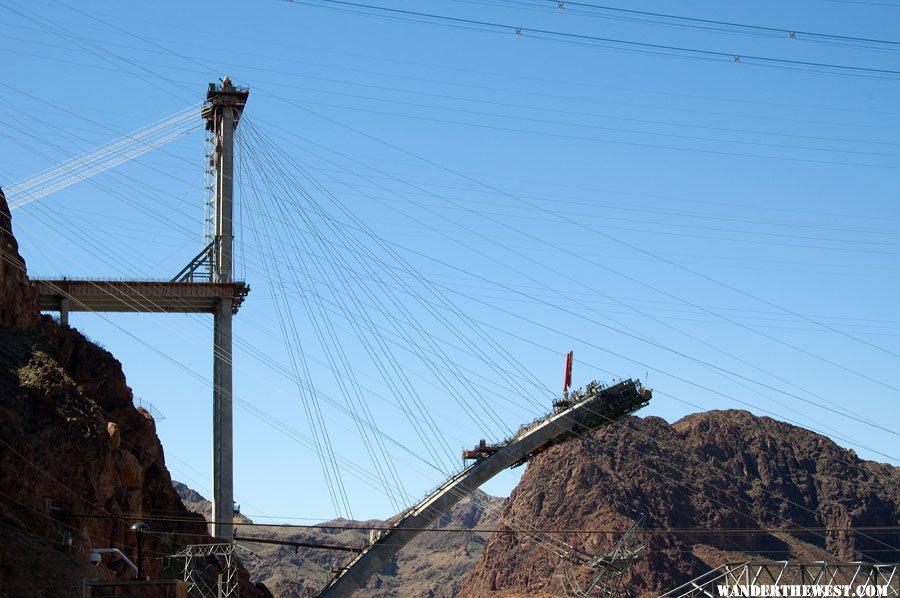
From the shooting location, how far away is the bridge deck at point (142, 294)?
241 feet

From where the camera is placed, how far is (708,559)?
641 ft

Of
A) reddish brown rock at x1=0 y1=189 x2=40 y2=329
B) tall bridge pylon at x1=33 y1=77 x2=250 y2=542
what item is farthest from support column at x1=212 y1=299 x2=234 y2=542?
reddish brown rock at x1=0 y1=189 x2=40 y2=329

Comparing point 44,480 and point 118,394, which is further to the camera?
point 118,394

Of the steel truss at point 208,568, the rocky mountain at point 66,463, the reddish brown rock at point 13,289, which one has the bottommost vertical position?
the steel truss at point 208,568

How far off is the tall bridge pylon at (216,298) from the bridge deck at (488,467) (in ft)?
24.3

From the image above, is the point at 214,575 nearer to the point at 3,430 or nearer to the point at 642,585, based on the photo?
the point at 3,430

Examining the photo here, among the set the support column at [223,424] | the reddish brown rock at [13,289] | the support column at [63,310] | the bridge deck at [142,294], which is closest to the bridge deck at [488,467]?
the support column at [223,424]

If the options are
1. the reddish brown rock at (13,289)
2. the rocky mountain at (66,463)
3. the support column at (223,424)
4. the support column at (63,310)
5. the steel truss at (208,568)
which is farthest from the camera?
the support column at (63,310)

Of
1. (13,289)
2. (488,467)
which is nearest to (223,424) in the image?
(13,289)

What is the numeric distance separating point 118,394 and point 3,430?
13.1 metres

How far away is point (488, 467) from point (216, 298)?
16.7 metres

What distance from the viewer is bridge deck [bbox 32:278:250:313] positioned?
7338cm

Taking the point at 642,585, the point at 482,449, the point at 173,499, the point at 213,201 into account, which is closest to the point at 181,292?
the point at 213,201

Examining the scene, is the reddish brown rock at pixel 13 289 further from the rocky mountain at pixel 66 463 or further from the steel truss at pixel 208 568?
the steel truss at pixel 208 568
